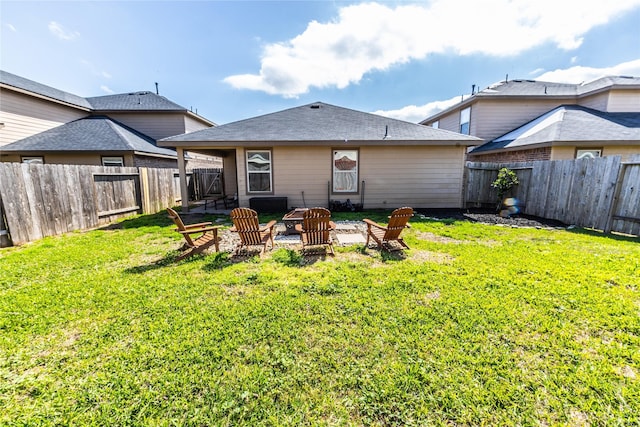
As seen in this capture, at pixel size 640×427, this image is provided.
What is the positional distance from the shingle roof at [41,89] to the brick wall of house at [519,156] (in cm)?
2493

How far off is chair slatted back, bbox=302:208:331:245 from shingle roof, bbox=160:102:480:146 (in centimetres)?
517

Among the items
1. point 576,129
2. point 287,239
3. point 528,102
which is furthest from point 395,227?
point 528,102

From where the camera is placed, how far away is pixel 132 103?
17.7m

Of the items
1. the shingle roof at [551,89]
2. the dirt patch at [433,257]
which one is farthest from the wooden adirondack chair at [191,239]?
the shingle roof at [551,89]

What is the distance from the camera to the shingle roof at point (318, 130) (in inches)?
376

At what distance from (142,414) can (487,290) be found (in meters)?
4.16

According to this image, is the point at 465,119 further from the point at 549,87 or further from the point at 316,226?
the point at 316,226

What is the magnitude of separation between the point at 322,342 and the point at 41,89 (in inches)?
870

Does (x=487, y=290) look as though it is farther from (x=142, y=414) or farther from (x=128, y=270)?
(x=128, y=270)

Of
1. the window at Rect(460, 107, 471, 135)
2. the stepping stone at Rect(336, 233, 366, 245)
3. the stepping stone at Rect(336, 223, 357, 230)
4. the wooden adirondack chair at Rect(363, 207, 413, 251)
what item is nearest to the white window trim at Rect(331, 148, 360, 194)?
the stepping stone at Rect(336, 223, 357, 230)

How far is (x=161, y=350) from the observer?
2.50 meters

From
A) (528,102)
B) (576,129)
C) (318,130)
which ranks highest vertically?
(528,102)

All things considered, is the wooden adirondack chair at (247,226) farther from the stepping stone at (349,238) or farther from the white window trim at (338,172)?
the white window trim at (338,172)

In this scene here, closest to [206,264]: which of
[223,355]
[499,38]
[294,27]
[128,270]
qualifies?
[128,270]
